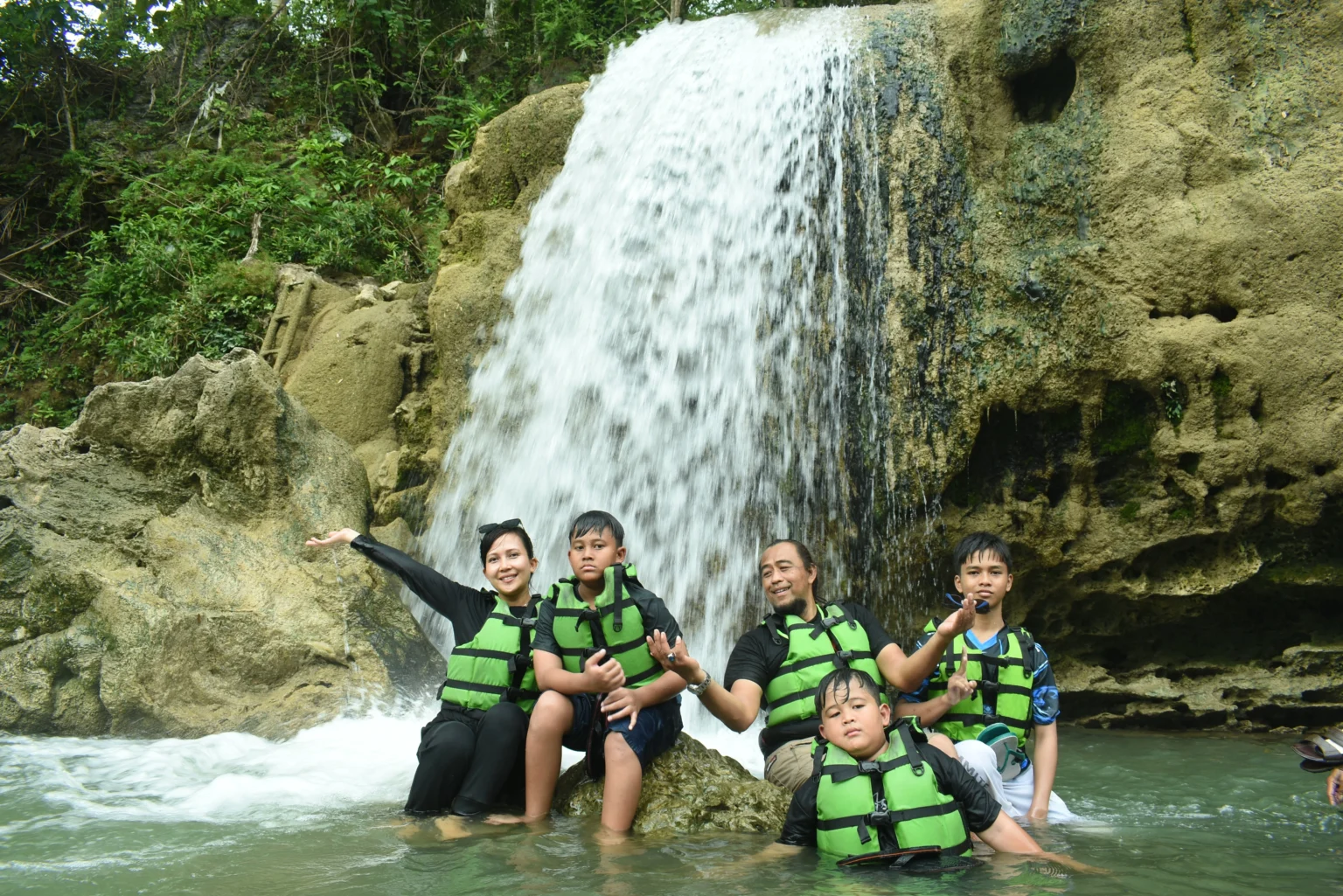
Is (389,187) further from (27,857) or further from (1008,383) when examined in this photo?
(27,857)

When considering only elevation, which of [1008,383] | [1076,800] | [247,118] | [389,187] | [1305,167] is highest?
[247,118]

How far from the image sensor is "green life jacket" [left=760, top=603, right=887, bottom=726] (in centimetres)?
400

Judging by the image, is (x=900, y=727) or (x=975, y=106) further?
(x=975, y=106)

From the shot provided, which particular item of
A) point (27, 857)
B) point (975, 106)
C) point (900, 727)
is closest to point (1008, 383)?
point (975, 106)

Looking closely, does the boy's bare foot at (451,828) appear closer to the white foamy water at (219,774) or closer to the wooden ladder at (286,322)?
the white foamy water at (219,774)

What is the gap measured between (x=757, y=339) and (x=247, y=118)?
10.8m

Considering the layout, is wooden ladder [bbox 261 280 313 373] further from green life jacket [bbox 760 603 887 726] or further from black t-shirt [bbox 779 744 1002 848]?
black t-shirt [bbox 779 744 1002 848]

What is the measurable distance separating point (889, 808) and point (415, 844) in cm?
159

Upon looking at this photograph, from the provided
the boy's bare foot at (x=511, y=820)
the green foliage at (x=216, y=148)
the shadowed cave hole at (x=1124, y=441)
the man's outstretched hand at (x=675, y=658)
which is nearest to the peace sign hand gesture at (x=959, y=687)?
the man's outstretched hand at (x=675, y=658)

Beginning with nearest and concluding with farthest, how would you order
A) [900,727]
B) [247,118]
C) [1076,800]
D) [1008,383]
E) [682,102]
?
[900,727] → [1076,800] → [1008,383] → [682,102] → [247,118]

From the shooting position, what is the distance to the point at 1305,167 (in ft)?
19.2

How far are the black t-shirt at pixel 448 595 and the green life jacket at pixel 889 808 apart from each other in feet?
5.78

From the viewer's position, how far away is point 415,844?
3.68 metres

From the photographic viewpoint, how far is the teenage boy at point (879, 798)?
3.25m
